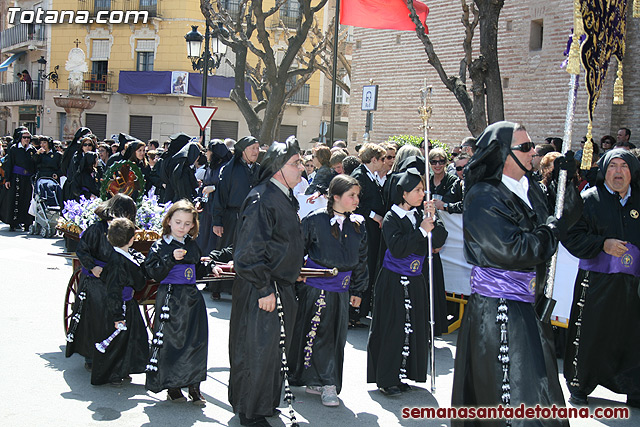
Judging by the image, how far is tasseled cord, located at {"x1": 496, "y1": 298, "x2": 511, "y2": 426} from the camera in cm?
459

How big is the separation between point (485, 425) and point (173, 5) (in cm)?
3805

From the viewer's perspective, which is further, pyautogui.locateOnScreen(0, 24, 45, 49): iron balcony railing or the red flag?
pyautogui.locateOnScreen(0, 24, 45, 49): iron balcony railing

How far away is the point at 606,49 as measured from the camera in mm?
6043

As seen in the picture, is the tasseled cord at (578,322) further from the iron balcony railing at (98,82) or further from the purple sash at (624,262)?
the iron balcony railing at (98,82)

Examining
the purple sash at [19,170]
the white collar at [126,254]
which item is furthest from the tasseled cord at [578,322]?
the purple sash at [19,170]

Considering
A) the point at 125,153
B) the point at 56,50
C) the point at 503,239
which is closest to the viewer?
the point at 503,239

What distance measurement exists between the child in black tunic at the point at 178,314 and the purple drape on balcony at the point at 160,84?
32.9 metres

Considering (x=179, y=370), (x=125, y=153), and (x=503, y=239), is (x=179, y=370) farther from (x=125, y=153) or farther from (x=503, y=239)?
(x=125, y=153)

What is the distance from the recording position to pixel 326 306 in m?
6.48

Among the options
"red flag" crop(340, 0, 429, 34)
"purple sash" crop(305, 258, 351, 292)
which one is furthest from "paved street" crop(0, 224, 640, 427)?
"red flag" crop(340, 0, 429, 34)

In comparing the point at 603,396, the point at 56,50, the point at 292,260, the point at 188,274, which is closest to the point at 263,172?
the point at 292,260

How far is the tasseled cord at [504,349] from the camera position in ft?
15.1

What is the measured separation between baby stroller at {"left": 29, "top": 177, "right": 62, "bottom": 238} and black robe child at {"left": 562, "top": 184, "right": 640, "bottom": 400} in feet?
40.6

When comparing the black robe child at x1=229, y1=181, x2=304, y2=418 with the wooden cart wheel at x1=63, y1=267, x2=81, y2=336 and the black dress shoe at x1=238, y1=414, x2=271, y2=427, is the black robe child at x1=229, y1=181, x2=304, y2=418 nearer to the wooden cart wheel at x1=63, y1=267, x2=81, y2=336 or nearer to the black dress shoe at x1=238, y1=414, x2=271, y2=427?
the black dress shoe at x1=238, y1=414, x2=271, y2=427
